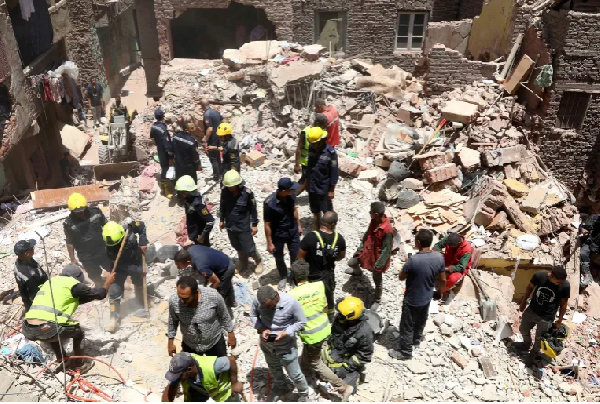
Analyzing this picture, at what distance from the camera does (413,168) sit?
9.48 m

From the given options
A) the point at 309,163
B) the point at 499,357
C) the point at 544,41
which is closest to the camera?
the point at 499,357

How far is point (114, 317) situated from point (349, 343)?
3.35 m

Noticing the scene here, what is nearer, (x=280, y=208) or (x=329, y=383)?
(x=329, y=383)

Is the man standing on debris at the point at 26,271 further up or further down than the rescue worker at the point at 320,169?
further down

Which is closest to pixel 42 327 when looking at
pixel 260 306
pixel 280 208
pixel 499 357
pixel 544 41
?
pixel 260 306

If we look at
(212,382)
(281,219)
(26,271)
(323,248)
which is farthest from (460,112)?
(26,271)

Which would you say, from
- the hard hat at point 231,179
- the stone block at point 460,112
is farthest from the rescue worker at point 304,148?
the stone block at point 460,112

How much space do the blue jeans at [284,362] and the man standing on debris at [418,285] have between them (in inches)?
57.0

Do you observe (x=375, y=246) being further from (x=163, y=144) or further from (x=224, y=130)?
(x=163, y=144)

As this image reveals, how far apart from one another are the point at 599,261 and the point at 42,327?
11.5 m

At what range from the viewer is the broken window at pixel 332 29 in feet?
50.0

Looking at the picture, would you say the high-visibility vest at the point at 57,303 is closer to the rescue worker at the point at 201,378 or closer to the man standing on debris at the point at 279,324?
the rescue worker at the point at 201,378

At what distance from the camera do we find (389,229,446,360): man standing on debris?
212 inches

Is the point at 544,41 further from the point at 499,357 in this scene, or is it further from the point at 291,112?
the point at 499,357
